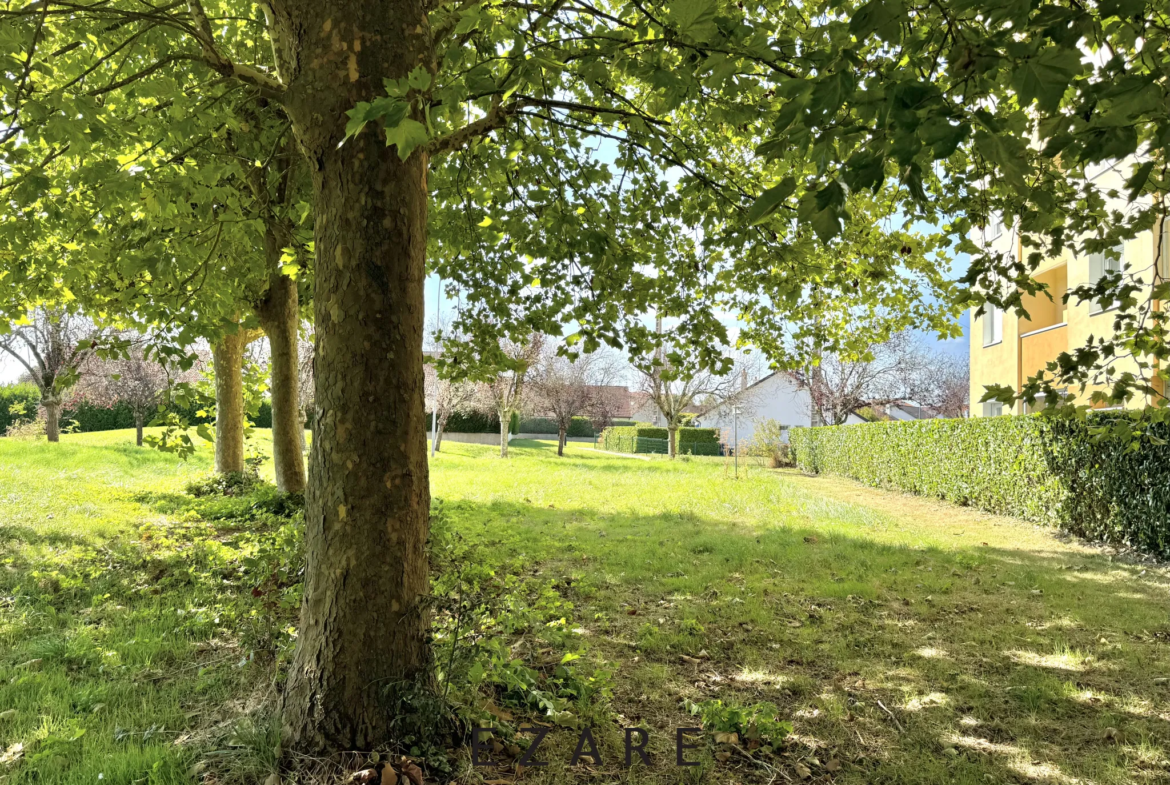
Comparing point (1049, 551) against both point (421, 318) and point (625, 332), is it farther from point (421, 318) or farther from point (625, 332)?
point (421, 318)

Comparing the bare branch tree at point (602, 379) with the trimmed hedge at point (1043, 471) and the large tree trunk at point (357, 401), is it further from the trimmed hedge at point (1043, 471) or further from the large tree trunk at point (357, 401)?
the large tree trunk at point (357, 401)

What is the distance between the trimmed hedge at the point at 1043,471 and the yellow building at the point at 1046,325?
43.4 inches

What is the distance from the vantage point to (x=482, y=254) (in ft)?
21.9

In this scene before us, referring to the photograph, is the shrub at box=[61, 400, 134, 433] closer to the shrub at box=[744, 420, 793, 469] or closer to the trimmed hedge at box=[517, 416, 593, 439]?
the trimmed hedge at box=[517, 416, 593, 439]

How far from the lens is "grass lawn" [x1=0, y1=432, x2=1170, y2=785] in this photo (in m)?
3.03

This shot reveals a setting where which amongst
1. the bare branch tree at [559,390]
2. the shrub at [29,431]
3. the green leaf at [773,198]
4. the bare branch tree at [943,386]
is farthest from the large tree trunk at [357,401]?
the bare branch tree at [943,386]

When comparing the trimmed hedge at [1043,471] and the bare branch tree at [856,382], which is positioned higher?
the bare branch tree at [856,382]

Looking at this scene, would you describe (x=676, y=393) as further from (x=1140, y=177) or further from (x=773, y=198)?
(x=773, y=198)

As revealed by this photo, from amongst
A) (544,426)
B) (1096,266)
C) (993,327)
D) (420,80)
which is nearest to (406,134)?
(420,80)

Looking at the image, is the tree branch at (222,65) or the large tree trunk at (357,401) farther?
the tree branch at (222,65)

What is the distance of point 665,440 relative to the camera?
121 feet

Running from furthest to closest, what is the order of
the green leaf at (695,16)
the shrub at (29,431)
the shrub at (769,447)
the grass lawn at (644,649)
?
the shrub at (769,447), the shrub at (29,431), the grass lawn at (644,649), the green leaf at (695,16)

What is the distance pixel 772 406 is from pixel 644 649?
1859 inches

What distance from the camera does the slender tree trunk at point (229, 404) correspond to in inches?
444
